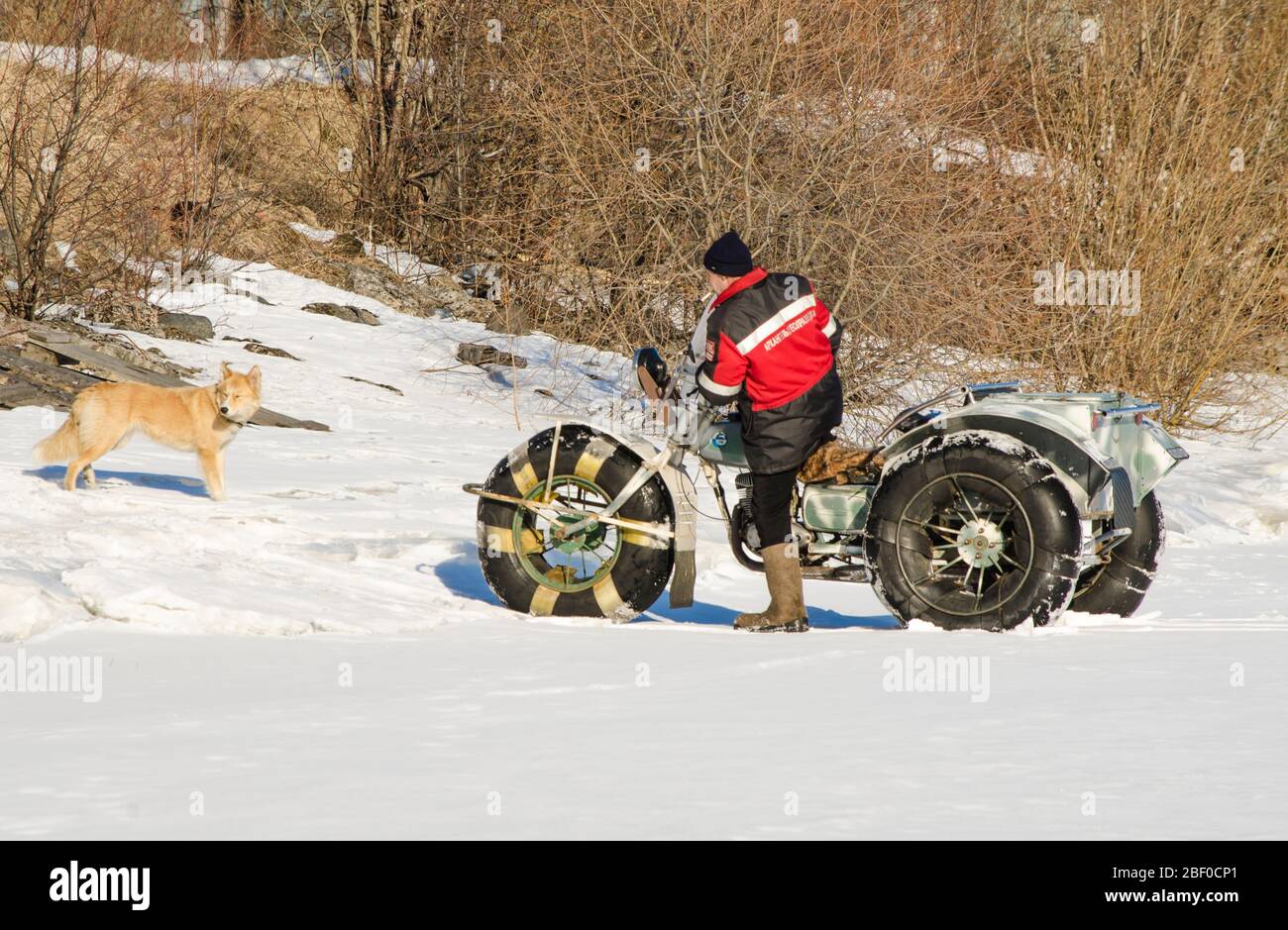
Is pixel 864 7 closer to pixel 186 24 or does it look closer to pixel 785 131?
pixel 785 131

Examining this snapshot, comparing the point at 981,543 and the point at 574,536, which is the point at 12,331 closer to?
the point at 574,536

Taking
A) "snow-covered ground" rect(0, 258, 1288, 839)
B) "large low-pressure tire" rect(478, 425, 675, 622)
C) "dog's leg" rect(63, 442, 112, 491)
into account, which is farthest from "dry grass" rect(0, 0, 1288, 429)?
"large low-pressure tire" rect(478, 425, 675, 622)

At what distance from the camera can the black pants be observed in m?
6.66

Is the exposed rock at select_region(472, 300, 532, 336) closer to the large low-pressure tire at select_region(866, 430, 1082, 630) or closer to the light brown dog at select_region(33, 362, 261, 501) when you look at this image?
the light brown dog at select_region(33, 362, 261, 501)

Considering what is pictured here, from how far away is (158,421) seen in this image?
9430 mm

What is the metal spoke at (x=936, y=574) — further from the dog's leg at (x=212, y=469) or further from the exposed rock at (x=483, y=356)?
the exposed rock at (x=483, y=356)

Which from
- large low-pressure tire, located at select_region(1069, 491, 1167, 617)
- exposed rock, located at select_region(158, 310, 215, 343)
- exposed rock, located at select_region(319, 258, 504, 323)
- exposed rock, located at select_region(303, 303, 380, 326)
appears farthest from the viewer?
exposed rock, located at select_region(319, 258, 504, 323)

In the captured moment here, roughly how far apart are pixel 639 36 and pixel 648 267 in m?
2.56

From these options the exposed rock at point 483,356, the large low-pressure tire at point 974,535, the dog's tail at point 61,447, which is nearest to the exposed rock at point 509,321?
the exposed rock at point 483,356

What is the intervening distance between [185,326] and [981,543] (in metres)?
12.3

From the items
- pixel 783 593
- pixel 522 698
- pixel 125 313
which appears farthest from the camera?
pixel 125 313

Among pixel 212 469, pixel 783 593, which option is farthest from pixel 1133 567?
pixel 212 469

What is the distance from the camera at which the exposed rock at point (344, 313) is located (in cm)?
1895

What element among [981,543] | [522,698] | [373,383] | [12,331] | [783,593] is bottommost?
[522,698]
